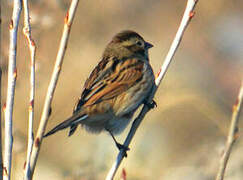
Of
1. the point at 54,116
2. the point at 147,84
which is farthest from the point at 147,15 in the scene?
the point at 147,84

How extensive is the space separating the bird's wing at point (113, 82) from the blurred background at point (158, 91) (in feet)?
5.80

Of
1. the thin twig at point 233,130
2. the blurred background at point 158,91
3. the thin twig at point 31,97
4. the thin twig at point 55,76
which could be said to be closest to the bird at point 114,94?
the thin twig at point 31,97

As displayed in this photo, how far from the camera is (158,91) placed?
752 cm

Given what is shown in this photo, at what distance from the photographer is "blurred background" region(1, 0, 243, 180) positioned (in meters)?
6.66

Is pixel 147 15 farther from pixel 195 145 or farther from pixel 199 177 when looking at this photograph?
pixel 199 177

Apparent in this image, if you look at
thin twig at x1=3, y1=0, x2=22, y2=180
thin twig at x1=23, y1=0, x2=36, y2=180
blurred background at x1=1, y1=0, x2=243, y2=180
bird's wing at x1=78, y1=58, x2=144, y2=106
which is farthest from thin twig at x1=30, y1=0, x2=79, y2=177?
blurred background at x1=1, y1=0, x2=243, y2=180

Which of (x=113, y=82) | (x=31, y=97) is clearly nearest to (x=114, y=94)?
(x=113, y=82)

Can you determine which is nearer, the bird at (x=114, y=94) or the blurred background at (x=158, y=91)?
the bird at (x=114, y=94)

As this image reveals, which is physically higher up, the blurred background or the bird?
the bird

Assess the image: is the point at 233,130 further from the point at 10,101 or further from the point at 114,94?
the point at 114,94

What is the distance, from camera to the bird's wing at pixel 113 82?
→ 3916mm

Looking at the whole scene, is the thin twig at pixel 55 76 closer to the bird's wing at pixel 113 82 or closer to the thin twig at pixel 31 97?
the thin twig at pixel 31 97

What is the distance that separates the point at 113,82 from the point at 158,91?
350cm

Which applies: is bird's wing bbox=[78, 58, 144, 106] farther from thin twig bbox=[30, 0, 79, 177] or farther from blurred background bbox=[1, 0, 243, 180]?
blurred background bbox=[1, 0, 243, 180]
